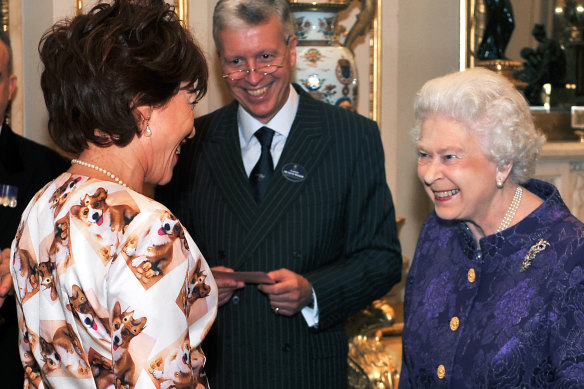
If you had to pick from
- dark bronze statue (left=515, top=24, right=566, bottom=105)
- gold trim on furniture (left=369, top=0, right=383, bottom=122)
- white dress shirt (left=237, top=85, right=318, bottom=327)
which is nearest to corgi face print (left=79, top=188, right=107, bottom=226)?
white dress shirt (left=237, top=85, right=318, bottom=327)

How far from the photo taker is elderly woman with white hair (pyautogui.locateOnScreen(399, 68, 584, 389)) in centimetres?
211

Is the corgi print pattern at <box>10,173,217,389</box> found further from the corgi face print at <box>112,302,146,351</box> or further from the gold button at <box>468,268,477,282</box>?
the gold button at <box>468,268,477,282</box>

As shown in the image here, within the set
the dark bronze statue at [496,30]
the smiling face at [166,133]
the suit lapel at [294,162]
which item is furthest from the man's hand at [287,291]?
the dark bronze statue at [496,30]

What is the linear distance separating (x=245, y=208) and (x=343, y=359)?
676 millimetres

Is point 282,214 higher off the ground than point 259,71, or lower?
lower

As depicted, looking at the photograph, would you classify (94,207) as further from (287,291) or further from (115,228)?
(287,291)

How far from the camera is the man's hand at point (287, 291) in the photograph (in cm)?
273

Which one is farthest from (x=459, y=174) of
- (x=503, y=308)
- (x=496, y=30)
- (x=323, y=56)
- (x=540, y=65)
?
(x=540, y=65)

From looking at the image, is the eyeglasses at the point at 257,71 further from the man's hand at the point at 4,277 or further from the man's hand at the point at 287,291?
the man's hand at the point at 4,277

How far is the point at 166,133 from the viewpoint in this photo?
1847mm

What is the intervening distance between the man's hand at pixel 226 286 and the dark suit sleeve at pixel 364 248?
0.29 m

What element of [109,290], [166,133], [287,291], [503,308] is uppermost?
[166,133]

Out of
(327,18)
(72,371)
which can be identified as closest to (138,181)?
(72,371)

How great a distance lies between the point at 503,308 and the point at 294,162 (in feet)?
3.49
